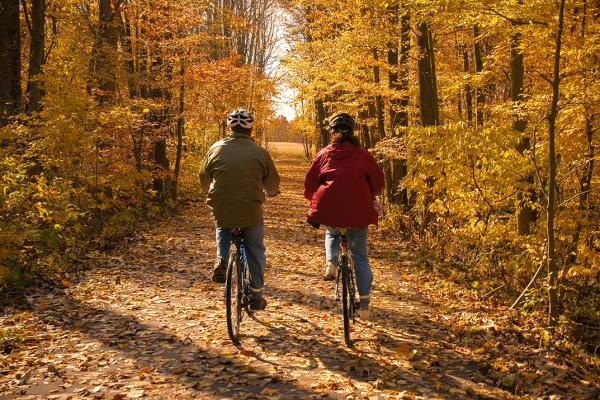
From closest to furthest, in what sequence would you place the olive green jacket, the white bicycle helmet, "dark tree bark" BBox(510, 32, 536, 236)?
the olive green jacket → the white bicycle helmet → "dark tree bark" BBox(510, 32, 536, 236)

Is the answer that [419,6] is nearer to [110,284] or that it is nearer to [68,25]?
Answer: [110,284]

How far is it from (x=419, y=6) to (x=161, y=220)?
10329 millimetres

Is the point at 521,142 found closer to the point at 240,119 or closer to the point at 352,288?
the point at 352,288

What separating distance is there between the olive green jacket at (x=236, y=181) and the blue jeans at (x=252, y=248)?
0.59 ft

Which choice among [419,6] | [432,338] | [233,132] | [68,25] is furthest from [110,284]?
[68,25]

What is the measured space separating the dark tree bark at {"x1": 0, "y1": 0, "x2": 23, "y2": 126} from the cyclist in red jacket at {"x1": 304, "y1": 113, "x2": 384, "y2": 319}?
862 centimetres

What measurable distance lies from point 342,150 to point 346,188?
44 cm

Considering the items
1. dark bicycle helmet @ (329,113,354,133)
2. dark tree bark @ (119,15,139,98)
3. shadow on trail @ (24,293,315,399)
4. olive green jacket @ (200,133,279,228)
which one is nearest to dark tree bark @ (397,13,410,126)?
dark tree bark @ (119,15,139,98)

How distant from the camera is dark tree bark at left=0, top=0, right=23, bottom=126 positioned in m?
11.1

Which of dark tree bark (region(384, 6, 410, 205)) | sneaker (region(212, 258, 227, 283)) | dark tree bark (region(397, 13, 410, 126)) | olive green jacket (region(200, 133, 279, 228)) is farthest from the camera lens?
dark tree bark (region(384, 6, 410, 205))

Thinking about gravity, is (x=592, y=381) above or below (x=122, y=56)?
below

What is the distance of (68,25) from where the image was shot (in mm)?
17172

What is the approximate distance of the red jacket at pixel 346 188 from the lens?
17.8 feet

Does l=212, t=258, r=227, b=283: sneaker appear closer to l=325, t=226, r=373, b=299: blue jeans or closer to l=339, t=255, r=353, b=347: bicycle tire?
l=325, t=226, r=373, b=299: blue jeans
